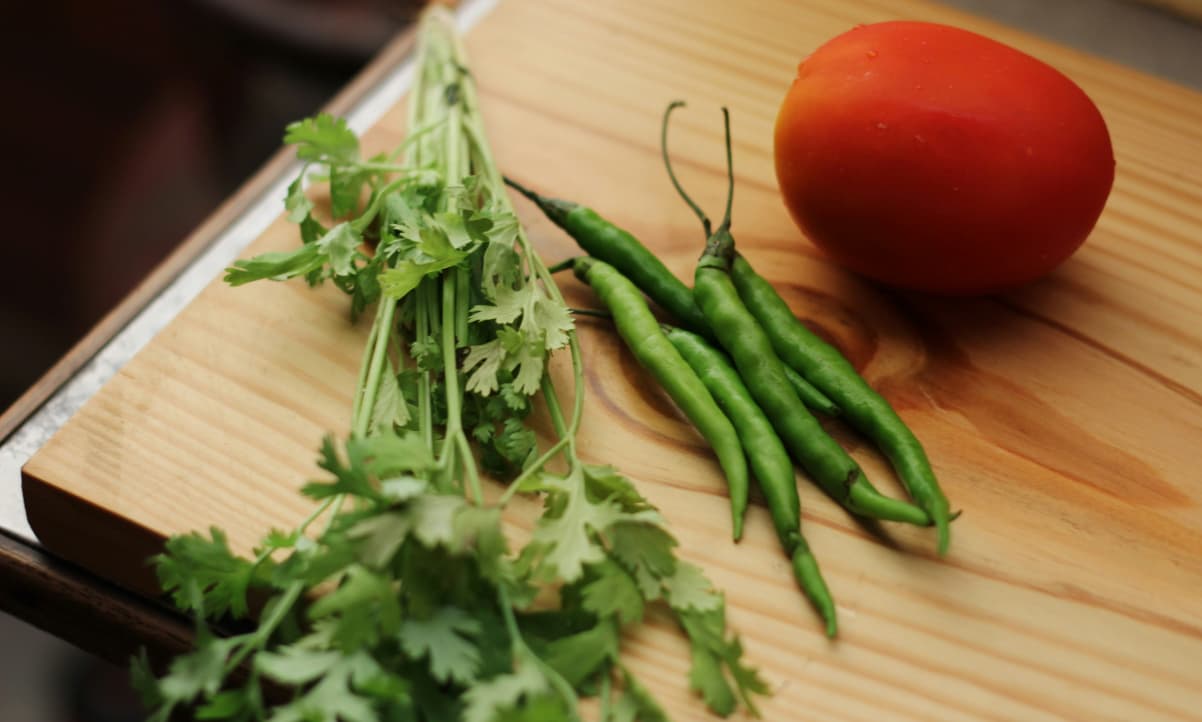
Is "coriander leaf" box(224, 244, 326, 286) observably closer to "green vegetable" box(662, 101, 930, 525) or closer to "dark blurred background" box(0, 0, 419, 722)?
"green vegetable" box(662, 101, 930, 525)

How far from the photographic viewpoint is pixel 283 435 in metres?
0.98

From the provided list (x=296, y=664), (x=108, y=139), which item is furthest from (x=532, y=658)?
(x=108, y=139)

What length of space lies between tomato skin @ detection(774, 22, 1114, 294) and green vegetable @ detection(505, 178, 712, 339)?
0.47ft

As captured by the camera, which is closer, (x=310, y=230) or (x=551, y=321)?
(x=551, y=321)

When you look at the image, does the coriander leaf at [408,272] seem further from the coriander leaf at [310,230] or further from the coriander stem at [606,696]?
the coriander stem at [606,696]

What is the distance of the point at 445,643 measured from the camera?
74cm

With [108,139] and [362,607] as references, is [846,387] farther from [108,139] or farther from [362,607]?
[108,139]

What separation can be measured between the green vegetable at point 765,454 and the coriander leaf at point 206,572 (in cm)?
39

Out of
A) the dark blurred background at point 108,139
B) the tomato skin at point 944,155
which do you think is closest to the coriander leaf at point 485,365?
the tomato skin at point 944,155

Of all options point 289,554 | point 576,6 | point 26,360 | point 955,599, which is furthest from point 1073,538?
point 26,360

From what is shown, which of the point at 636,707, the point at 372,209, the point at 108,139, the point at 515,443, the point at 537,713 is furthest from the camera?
the point at 108,139

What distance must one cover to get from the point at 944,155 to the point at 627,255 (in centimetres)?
29

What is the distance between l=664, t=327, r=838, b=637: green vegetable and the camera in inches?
34.9

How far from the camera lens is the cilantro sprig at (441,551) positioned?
2.40 feet
